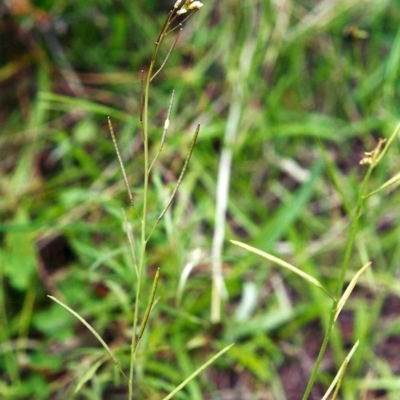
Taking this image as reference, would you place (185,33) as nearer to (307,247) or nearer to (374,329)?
(307,247)

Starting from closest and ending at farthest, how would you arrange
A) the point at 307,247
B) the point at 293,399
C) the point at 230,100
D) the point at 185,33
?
1. the point at 293,399
2. the point at 307,247
3. the point at 230,100
4. the point at 185,33

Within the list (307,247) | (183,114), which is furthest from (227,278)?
(183,114)

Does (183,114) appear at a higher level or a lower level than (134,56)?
lower

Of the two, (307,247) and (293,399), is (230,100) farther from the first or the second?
(293,399)

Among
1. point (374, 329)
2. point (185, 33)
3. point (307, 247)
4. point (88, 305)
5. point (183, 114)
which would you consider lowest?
point (374, 329)

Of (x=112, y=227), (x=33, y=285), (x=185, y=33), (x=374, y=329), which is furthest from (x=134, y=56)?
(x=374, y=329)

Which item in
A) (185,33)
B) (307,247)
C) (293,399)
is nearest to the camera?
(293,399)

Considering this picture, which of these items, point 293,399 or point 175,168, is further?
point 175,168
